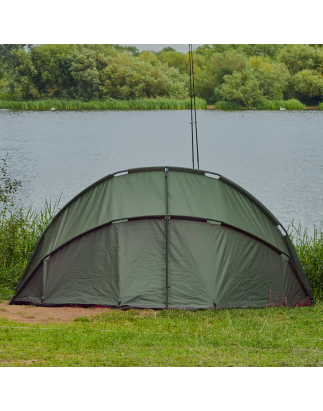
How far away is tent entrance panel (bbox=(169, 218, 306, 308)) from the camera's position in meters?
6.20

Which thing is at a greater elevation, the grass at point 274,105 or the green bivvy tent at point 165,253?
the grass at point 274,105

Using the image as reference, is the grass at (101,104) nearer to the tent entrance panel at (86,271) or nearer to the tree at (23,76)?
the tree at (23,76)

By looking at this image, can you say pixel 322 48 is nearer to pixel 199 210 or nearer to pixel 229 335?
pixel 199 210

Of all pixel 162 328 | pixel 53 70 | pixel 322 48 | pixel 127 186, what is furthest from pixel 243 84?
pixel 162 328

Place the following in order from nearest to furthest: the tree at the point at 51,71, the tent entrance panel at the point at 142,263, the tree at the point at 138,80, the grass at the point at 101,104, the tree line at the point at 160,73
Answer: the tent entrance panel at the point at 142,263 → the tree at the point at 51,71 → the tree line at the point at 160,73 → the grass at the point at 101,104 → the tree at the point at 138,80

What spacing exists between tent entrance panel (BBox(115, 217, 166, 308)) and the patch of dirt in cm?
40

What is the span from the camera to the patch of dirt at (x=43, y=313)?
559 centimetres

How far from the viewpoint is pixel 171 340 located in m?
4.76

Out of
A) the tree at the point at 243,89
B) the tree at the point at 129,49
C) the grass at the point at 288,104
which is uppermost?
the tree at the point at 129,49

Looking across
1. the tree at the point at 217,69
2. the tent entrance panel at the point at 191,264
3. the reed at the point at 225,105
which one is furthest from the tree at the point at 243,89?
the tent entrance panel at the point at 191,264

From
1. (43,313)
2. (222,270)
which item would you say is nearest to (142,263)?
(222,270)

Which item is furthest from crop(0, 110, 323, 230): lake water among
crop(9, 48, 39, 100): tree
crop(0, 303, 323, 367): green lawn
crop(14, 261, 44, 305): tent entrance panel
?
crop(0, 303, 323, 367): green lawn

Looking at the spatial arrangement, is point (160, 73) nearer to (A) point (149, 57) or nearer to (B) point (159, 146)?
(A) point (149, 57)

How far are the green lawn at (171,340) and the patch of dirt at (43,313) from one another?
0.71ft
